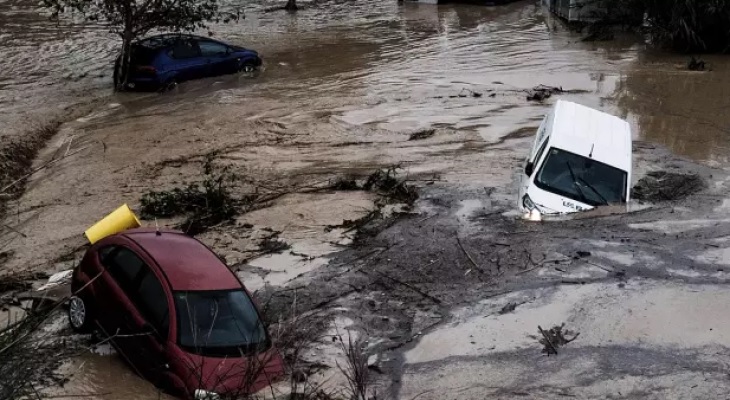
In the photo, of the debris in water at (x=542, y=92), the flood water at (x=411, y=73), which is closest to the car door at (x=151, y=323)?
the flood water at (x=411, y=73)

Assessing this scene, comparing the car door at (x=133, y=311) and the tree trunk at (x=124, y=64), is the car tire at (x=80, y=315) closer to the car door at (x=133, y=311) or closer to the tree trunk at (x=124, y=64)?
the car door at (x=133, y=311)

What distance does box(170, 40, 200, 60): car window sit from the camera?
2091 cm

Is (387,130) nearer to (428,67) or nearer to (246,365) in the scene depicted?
(428,67)

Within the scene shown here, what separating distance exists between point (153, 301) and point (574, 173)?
6.84 m

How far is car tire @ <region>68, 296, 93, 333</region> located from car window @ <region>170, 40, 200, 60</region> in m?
12.9

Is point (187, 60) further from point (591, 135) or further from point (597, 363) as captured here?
point (597, 363)

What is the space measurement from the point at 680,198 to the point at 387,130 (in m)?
6.45

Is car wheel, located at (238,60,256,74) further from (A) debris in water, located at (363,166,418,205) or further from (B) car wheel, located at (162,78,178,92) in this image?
(A) debris in water, located at (363,166,418,205)

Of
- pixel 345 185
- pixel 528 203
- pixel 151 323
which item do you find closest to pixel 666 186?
pixel 528 203

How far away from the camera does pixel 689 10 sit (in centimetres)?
2547

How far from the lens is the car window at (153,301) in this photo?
26.2 feet

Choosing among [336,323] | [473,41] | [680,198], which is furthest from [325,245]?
[473,41]

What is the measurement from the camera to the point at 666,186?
46.9 feet

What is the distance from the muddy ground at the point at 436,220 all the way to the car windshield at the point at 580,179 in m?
0.40
